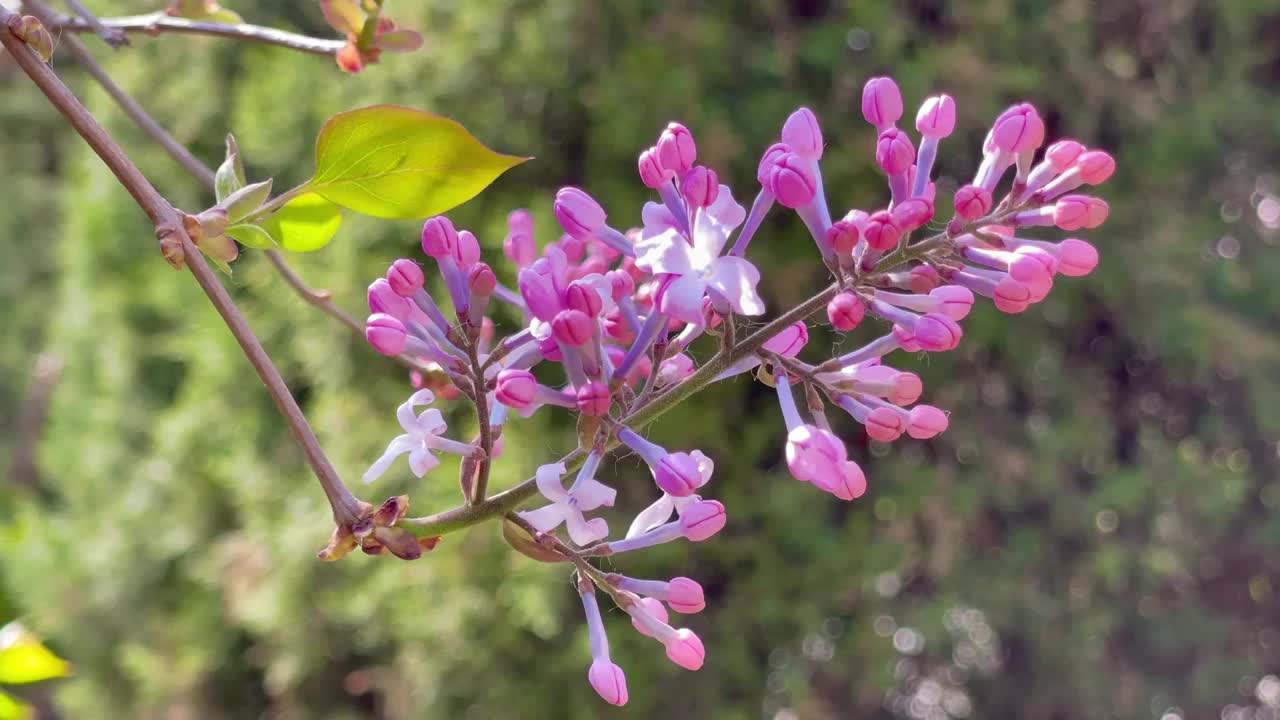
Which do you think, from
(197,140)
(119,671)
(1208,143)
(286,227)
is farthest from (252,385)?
(1208,143)

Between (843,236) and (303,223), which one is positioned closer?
(843,236)

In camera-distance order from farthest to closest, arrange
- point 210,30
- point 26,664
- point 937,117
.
Answer: 1. point 26,664
2. point 210,30
3. point 937,117

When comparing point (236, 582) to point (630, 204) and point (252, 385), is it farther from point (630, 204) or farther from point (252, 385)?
point (630, 204)

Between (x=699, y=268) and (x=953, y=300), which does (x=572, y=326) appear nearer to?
(x=699, y=268)

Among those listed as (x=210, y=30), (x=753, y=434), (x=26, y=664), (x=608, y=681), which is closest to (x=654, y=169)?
(x=608, y=681)

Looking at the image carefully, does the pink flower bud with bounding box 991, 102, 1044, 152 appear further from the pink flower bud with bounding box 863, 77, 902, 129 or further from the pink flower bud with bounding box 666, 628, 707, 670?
the pink flower bud with bounding box 666, 628, 707, 670

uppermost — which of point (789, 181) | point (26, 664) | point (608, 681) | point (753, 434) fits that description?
point (789, 181)

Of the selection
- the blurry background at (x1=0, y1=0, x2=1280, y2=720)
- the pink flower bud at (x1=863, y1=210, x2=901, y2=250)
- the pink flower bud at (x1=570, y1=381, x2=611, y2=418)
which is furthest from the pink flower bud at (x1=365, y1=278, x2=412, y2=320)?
the blurry background at (x1=0, y1=0, x2=1280, y2=720)

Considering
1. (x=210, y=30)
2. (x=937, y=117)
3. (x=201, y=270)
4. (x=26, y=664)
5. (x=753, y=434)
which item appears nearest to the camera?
(x=201, y=270)
